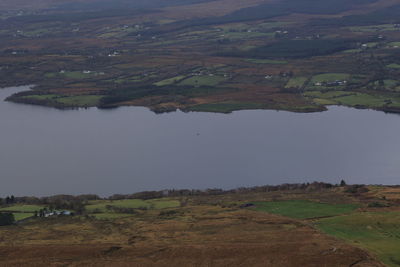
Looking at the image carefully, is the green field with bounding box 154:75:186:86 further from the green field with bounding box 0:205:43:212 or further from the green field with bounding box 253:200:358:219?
the green field with bounding box 253:200:358:219

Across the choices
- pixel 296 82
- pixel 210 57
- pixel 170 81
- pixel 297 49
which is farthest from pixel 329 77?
pixel 210 57

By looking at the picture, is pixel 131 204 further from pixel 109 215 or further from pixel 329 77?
pixel 329 77

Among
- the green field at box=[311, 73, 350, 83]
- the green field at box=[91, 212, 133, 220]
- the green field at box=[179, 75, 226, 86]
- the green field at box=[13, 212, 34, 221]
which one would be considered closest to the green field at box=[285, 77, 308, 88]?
the green field at box=[311, 73, 350, 83]

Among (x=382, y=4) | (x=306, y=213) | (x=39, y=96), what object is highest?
(x=382, y=4)

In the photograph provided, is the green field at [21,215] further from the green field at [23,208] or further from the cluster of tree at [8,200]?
the cluster of tree at [8,200]

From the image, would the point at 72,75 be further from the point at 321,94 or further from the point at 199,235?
the point at 199,235

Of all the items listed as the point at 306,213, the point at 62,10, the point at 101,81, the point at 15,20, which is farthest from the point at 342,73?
the point at 62,10
